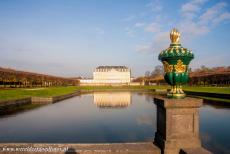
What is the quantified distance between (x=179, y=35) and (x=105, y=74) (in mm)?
125182

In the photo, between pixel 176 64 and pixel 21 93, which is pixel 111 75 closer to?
pixel 21 93

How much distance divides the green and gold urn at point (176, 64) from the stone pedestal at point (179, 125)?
32cm

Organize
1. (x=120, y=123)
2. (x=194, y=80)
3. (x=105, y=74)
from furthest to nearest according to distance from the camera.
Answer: (x=105, y=74)
(x=194, y=80)
(x=120, y=123)

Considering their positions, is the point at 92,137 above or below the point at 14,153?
below

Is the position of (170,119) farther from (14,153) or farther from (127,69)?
(127,69)

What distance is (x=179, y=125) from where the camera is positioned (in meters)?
4.46

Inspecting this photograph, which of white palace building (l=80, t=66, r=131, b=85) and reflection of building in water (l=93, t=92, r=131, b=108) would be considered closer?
reflection of building in water (l=93, t=92, r=131, b=108)

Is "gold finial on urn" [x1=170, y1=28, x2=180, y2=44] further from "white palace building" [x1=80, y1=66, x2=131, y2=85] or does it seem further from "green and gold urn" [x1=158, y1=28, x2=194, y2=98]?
"white palace building" [x1=80, y1=66, x2=131, y2=85]

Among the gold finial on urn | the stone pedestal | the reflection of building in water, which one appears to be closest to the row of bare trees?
the reflection of building in water

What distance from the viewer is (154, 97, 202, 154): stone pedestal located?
14.5 feet

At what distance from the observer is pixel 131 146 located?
15.1ft

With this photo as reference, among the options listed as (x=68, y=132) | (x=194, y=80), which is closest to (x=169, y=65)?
(x=68, y=132)

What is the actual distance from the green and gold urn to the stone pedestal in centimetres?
32

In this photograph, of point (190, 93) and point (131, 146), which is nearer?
point (131, 146)
